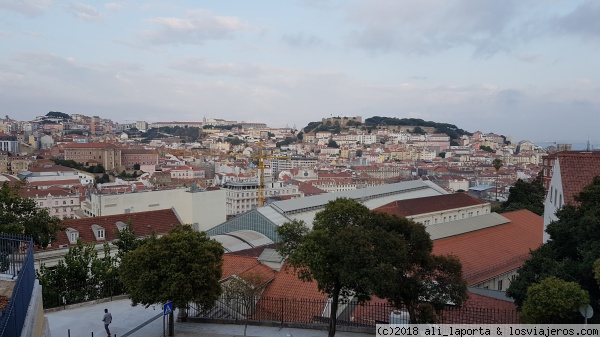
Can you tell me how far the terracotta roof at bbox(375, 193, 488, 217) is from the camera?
32.3m

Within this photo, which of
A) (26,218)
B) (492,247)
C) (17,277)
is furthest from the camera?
(492,247)

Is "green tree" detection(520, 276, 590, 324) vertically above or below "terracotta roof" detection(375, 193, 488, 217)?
above

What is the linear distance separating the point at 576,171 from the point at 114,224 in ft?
67.8

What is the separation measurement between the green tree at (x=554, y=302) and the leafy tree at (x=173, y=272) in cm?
624

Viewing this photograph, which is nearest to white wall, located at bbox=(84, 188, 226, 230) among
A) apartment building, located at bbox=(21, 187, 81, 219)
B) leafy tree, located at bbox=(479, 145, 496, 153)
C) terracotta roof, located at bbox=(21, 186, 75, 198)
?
apartment building, located at bbox=(21, 187, 81, 219)

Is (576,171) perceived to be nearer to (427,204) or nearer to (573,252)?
(573,252)

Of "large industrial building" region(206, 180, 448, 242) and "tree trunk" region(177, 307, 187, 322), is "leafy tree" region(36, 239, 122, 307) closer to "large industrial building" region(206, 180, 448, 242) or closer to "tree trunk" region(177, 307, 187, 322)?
"tree trunk" region(177, 307, 187, 322)

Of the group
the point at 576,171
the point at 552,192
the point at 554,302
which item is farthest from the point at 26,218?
the point at 552,192

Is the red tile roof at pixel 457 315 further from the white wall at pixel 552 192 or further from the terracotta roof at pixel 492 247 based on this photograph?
the terracotta roof at pixel 492 247

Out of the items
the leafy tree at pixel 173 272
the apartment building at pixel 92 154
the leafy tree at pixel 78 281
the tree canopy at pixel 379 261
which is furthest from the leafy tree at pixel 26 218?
the apartment building at pixel 92 154

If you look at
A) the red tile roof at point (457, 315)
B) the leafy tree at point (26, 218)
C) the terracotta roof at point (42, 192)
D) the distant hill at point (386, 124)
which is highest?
the distant hill at point (386, 124)

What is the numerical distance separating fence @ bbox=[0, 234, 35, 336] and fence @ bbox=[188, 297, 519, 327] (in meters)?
4.70

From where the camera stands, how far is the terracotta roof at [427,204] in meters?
32.3

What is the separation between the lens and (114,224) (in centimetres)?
2472
